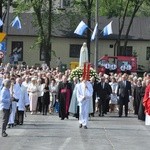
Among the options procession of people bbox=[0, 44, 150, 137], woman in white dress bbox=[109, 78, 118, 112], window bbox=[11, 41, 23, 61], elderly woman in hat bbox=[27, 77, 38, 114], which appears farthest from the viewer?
window bbox=[11, 41, 23, 61]

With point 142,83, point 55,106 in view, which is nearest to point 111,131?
point 142,83

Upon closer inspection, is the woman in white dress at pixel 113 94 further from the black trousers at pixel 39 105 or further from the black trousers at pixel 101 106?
the black trousers at pixel 39 105

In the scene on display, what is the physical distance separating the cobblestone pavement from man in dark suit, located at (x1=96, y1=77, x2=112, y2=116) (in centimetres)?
282

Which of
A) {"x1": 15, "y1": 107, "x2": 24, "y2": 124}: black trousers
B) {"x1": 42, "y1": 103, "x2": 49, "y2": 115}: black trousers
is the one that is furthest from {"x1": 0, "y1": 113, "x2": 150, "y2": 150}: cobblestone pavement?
{"x1": 42, "y1": 103, "x2": 49, "y2": 115}: black trousers

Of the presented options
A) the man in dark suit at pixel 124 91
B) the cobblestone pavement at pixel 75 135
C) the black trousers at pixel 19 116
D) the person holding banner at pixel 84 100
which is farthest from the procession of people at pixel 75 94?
the black trousers at pixel 19 116

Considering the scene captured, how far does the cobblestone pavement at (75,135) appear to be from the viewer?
1645 cm

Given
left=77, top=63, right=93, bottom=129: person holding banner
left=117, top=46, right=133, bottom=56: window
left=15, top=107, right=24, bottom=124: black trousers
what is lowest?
left=15, top=107, right=24, bottom=124: black trousers

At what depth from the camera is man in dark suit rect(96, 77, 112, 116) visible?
2865cm

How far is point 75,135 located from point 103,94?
9.72m

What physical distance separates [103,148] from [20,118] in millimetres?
Result: 7084

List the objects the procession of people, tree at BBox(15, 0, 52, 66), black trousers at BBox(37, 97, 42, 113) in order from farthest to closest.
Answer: tree at BBox(15, 0, 52, 66) → black trousers at BBox(37, 97, 42, 113) → the procession of people

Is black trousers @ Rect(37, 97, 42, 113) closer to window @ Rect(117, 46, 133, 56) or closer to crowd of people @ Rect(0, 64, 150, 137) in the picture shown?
crowd of people @ Rect(0, 64, 150, 137)

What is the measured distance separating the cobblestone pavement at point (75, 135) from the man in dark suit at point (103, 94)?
2825 mm

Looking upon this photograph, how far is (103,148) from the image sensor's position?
52.9ft
